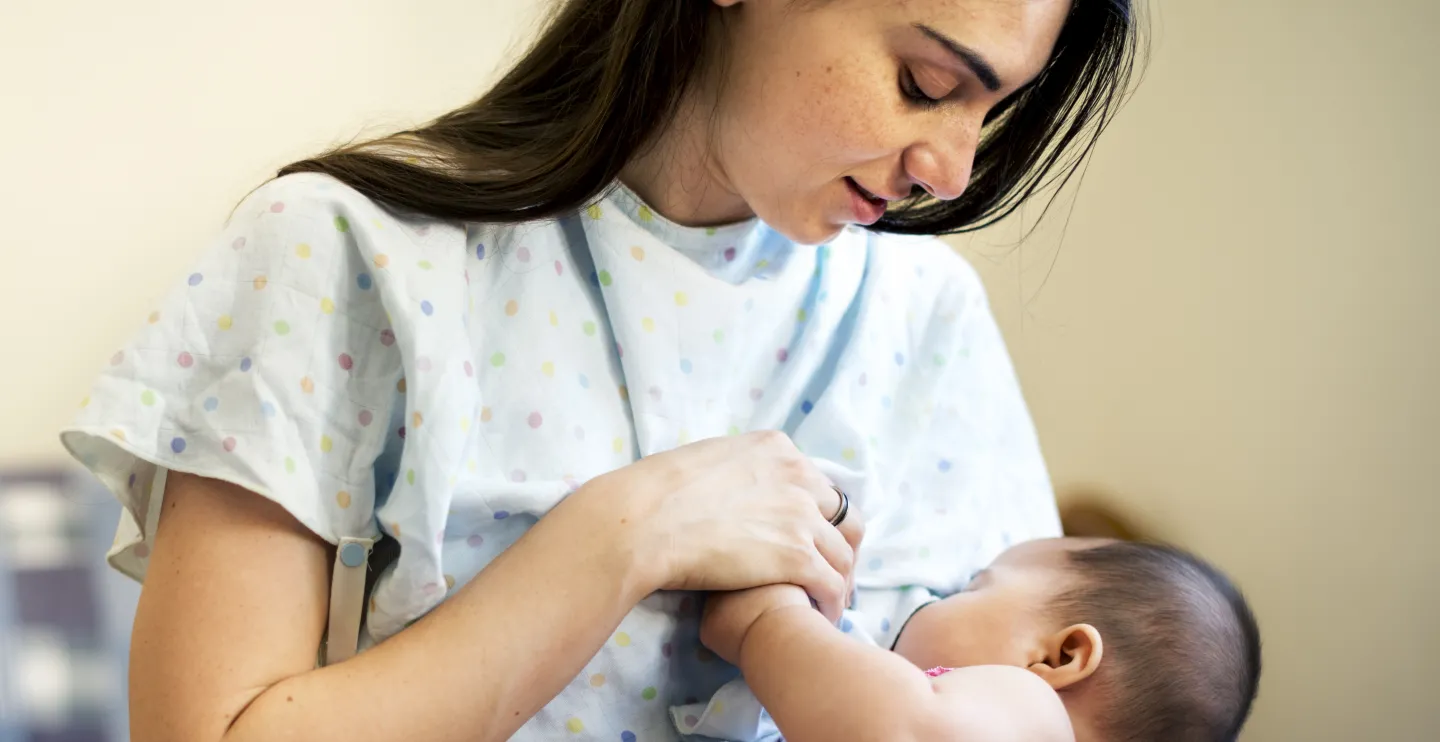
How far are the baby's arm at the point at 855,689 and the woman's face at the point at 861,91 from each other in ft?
1.21

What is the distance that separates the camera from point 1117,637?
1073 mm

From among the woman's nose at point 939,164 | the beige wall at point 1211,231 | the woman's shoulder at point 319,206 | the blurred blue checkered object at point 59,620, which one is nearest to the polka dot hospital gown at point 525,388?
the woman's shoulder at point 319,206

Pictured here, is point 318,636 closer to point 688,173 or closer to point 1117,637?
point 688,173

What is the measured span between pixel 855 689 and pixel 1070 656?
0.31 metres

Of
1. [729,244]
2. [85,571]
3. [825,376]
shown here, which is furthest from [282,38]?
[825,376]

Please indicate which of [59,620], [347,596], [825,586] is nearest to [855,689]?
[825,586]

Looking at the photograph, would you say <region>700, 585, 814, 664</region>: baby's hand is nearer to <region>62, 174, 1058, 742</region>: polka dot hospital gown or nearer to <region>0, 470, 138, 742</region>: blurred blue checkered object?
<region>62, 174, 1058, 742</region>: polka dot hospital gown

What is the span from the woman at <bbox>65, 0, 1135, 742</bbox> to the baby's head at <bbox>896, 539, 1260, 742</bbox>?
105 millimetres

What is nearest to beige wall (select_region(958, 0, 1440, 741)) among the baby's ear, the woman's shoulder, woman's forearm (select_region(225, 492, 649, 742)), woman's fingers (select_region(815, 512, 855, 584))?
the baby's ear

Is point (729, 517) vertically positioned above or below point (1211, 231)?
below

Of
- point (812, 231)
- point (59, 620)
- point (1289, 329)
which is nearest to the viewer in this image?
point (812, 231)

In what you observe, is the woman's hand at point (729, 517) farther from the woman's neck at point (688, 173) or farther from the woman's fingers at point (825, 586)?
the woman's neck at point (688, 173)

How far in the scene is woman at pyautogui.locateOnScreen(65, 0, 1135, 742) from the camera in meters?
0.83

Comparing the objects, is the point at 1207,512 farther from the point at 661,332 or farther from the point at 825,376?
the point at 661,332
